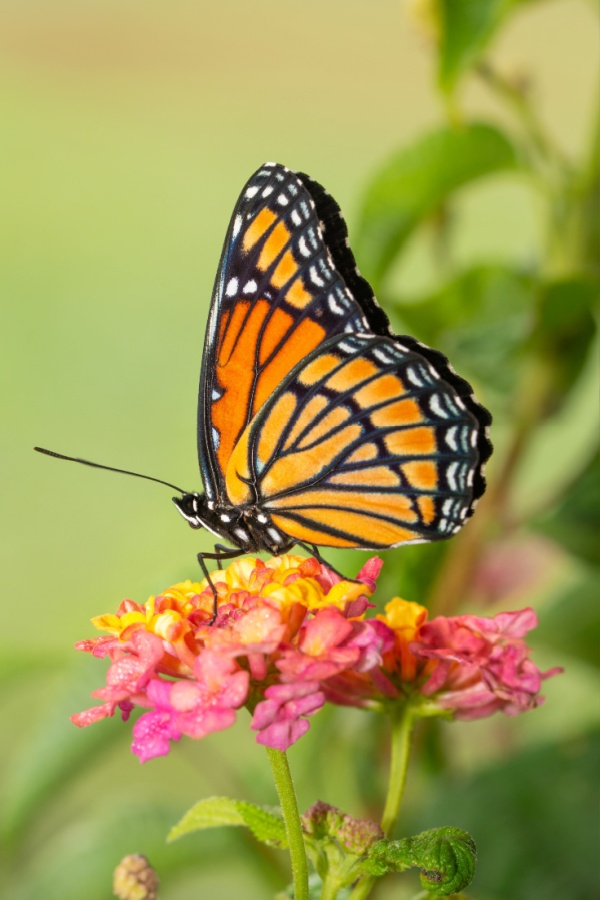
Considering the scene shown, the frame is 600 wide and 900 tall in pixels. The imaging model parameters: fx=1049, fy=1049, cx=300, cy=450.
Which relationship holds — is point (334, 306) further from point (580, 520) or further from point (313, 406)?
point (580, 520)

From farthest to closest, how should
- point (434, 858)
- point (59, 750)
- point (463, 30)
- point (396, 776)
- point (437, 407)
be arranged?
point (59, 750) < point (463, 30) < point (437, 407) < point (396, 776) < point (434, 858)

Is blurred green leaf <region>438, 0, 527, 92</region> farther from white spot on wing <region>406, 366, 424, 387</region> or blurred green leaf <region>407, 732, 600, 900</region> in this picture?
blurred green leaf <region>407, 732, 600, 900</region>

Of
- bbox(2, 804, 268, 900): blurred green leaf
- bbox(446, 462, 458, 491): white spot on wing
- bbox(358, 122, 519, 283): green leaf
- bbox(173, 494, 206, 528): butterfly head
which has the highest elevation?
bbox(358, 122, 519, 283): green leaf

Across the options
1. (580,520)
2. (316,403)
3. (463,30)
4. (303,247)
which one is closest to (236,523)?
(316,403)

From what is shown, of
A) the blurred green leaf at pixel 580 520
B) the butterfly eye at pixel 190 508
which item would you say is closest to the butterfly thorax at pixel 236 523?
the butterfly eye at pixel 190 508

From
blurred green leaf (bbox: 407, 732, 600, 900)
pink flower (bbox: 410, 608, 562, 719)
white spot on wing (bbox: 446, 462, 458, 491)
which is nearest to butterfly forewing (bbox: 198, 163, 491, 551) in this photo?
white spot on wing (bbox: 446, 462, 458, 491)

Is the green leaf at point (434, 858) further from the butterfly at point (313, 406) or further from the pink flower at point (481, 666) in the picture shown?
the butterfly at point (313, 406)
